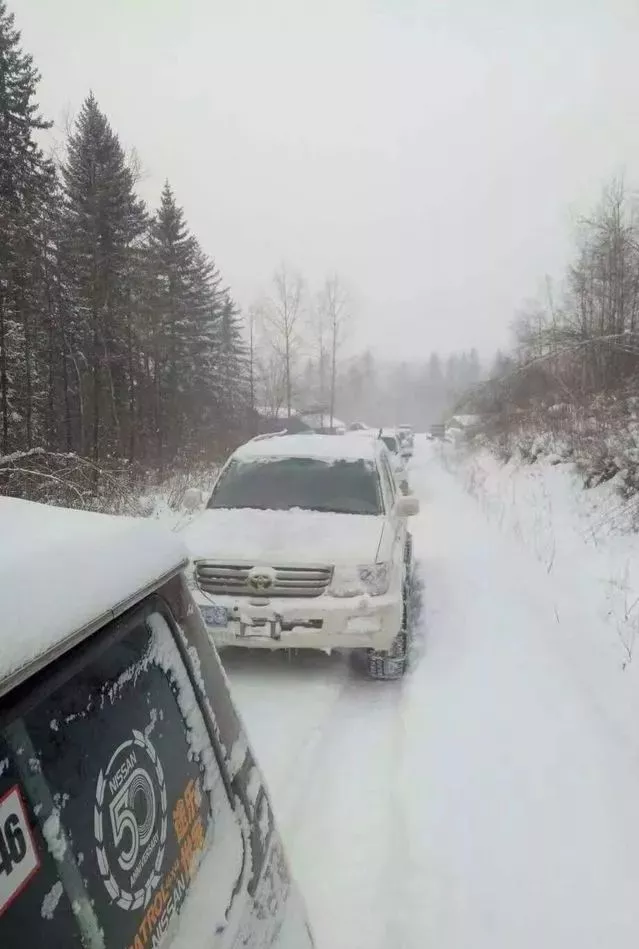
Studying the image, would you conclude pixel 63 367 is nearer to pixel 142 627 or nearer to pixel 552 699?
pixel 552 699

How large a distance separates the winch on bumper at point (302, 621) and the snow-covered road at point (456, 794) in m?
0.41

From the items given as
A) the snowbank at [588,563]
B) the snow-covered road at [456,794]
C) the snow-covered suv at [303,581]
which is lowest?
the snow-covered road at [456,794]

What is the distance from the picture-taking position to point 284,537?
17.0 feet

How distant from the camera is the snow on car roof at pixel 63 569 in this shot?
89 cm

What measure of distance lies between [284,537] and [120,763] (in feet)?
13.3

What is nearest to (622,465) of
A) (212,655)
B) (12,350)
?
(212,655)

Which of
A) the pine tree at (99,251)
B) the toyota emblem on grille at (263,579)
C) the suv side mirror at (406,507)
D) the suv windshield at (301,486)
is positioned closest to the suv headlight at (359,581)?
the toyota emblem on grille at (263,579)

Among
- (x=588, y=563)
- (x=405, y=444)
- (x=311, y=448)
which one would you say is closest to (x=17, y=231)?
(x=311, y=448)

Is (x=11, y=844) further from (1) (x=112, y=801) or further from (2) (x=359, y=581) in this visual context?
(2) (x=359, y=581)

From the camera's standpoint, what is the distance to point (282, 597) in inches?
191

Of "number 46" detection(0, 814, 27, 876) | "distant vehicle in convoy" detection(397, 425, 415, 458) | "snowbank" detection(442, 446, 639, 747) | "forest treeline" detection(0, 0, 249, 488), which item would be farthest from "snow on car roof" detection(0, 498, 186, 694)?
"distant vehicle in convoy" detection(397, 425, 415, 458)

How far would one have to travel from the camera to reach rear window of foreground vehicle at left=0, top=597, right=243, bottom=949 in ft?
2.85

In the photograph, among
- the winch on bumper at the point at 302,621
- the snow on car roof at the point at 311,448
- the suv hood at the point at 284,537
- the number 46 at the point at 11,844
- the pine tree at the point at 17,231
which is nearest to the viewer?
the number 46 at the point at 11,844

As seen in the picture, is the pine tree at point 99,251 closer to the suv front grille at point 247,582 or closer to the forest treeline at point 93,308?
the forest treeline at point 93,308
